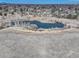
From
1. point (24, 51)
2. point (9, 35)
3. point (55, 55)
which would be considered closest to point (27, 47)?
point (24, 51)

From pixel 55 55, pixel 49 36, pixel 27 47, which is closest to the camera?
pixel 55 55

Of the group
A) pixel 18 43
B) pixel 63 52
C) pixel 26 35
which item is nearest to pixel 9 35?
pixel 26 35

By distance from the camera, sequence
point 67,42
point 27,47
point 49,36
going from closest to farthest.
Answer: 1. point 27,47
2. point 67,42
3. point 49,36

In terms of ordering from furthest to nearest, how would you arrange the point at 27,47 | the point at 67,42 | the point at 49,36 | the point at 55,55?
the point at 49,36
the point at 67,42
the point at 27,47
the point at 55,55

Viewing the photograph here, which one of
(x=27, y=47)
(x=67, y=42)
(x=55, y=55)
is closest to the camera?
(x=55, y=55)

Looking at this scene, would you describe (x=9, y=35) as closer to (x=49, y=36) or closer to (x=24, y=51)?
(x=49, y=36)

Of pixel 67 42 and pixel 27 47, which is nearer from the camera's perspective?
pixel 27 47

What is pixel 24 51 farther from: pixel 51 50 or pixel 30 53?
pixel 51 50
